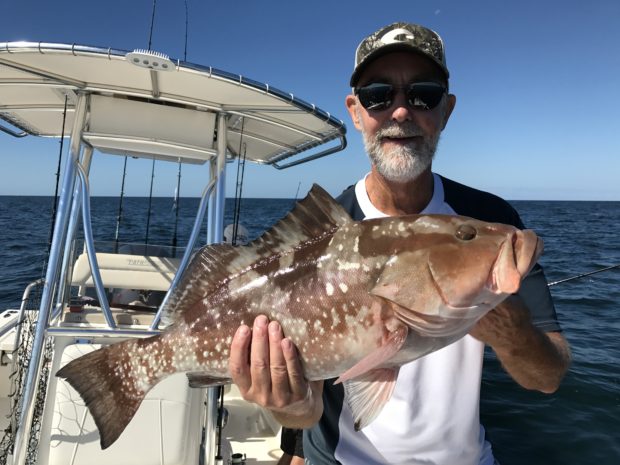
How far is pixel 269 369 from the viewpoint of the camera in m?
2.28

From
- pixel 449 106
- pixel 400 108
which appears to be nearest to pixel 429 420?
pixel 400 108

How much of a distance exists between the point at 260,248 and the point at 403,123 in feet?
3.91

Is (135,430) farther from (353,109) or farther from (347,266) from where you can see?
(353,109)

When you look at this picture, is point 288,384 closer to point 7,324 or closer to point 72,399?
point 72,399

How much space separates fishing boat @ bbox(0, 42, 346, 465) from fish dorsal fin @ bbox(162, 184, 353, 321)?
56.3 inches

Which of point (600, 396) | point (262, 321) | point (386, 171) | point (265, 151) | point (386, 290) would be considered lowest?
point (600, 396)

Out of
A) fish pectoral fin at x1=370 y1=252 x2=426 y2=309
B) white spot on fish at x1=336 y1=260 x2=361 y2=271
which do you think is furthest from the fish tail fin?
fish pectoral fin at x1=370 y1=252 x2=426 y2=309

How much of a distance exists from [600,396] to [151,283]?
8586 millimetres

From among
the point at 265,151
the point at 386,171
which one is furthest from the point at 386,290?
the point at 265,151

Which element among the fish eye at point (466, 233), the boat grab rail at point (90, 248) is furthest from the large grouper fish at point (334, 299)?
the boat grab rail at point (90, 248)

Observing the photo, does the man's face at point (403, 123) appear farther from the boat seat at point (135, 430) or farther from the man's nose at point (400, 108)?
the boat seat at point (135, 430)

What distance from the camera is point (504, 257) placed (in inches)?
72.7

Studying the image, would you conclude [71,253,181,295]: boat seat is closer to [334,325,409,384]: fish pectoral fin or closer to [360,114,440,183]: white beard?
[360,114,440,183]: white beard

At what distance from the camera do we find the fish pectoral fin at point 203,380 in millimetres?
2424
